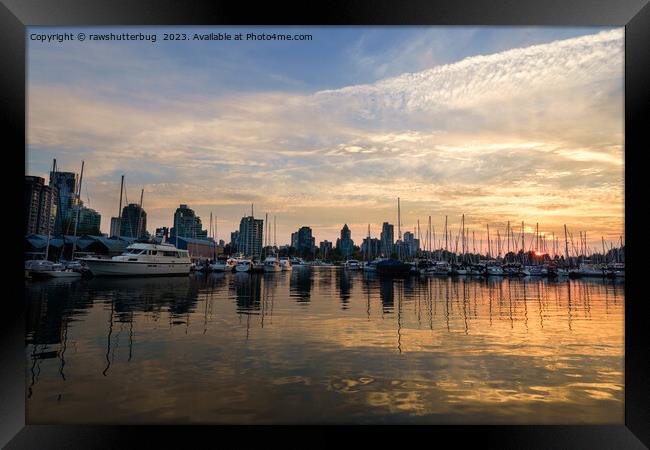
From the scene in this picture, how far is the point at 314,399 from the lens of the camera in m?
6.17

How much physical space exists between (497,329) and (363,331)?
416cm

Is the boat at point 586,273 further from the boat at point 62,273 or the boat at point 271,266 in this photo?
the boat at point 62,273

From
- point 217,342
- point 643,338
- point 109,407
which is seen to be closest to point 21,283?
point 109,407

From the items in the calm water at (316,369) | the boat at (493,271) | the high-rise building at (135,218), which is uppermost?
the high-rise building at (135,218)

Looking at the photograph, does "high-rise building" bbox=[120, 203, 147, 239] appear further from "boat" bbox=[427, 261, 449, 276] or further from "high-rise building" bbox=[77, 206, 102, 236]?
"boat" bbox=[427, 261, 449, 276]

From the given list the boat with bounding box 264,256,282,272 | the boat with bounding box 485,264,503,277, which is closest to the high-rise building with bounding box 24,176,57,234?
the boat with bounding box 264,256,282,272

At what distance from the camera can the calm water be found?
232 inches

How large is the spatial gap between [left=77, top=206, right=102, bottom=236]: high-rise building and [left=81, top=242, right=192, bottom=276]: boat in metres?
53.4

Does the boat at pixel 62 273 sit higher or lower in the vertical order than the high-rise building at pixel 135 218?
lower

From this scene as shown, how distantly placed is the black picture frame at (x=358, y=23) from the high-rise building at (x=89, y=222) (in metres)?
91.5

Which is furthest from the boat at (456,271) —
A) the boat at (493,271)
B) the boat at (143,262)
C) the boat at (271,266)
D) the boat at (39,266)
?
the boat at (39,266)

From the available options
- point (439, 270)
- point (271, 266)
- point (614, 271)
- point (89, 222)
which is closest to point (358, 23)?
point (271, 266)

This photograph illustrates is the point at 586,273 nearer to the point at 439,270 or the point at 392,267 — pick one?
the point at 439,270

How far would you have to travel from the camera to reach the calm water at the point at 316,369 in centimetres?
589
